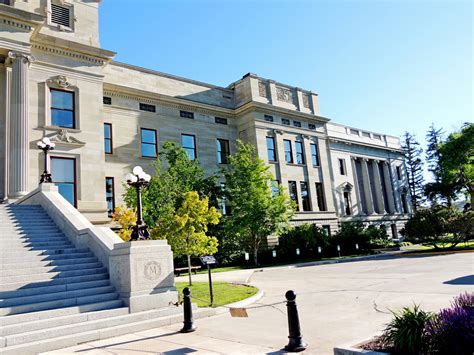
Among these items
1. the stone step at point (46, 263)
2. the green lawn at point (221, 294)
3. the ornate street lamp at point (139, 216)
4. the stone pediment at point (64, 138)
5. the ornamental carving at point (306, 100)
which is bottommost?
the green lawn at point (221, 294)

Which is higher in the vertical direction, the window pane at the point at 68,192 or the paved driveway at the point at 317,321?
the window pane at the point at 68,192

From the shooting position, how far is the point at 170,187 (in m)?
22.4

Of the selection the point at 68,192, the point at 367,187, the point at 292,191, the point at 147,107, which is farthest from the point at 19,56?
the point at 367,187

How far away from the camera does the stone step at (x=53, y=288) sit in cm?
882

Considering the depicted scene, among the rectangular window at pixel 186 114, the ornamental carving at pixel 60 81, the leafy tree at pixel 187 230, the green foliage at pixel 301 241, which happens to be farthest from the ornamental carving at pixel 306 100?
the leafy tree at pixel 187 230

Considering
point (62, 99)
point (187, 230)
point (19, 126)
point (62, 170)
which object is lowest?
point (187, 230)

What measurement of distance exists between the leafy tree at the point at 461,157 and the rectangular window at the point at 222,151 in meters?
30.3

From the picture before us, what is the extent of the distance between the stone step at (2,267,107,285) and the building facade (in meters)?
9.96

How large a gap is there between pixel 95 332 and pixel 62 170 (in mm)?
14779

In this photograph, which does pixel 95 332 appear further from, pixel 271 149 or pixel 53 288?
pixel 271 149

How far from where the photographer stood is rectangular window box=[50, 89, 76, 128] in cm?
2100

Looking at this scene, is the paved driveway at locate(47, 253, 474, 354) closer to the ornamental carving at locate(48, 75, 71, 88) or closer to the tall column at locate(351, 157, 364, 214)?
the ornamental carving at locate(48, 75, 71, 88)

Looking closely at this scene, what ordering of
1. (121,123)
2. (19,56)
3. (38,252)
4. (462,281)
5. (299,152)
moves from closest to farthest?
(38,252) → (462,281) → (19,56) → (121,123) → (299,152)

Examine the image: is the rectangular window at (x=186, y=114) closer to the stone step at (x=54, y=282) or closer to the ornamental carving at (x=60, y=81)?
the ornamental carving at (x=60, y=81)
